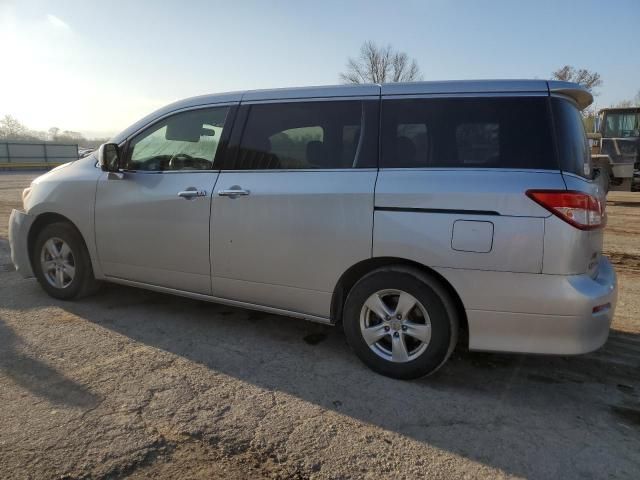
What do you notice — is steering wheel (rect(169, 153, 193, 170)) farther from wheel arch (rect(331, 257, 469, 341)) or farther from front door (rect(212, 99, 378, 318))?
wheel arch (rect(331, 257, 469, 341))

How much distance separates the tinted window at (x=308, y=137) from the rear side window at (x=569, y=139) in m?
1.14

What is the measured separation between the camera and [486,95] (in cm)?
317

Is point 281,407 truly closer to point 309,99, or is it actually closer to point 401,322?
point 401,322

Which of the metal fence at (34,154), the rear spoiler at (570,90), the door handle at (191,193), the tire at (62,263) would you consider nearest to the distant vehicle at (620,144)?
the rear spoiler at (570,90)

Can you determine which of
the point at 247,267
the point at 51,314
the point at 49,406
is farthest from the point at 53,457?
the point at 51,314

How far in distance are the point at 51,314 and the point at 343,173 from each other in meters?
3.02

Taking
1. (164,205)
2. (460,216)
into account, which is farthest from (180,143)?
(460,216)

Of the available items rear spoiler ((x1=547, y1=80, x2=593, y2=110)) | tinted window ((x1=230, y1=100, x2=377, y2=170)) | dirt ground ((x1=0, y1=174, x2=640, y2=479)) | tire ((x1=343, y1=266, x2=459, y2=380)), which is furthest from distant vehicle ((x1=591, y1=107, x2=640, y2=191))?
tire ((x1=343, y1=266, x2=459, y2=380))

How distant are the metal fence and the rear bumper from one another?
42.6 metres

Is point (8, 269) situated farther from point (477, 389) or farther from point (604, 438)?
point (604, 438)

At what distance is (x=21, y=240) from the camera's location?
494 centimetres

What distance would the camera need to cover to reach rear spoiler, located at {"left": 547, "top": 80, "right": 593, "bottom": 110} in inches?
121

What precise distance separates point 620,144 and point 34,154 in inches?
1708

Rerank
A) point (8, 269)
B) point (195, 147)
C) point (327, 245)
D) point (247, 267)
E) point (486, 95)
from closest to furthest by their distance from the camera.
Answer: point (486, 95) → point (327, 245) → point (247, 267) → point (195, 147) → point (8, 269)
